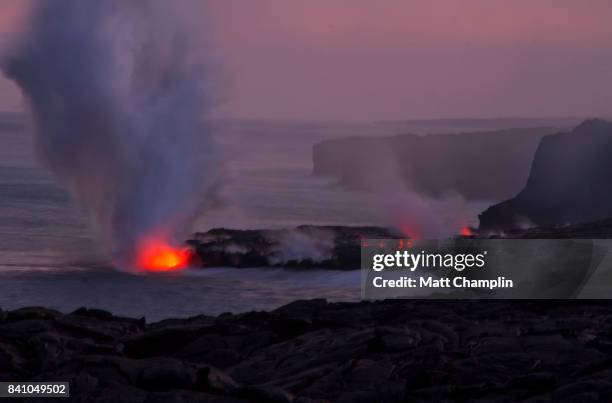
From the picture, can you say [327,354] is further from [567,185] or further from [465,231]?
[567,185]

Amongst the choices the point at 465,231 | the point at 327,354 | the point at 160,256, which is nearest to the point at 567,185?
the point at 465,231

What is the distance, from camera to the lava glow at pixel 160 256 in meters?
57.4

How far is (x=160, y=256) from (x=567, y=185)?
46277 millimetres

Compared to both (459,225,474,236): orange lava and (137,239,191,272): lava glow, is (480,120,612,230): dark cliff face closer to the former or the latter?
(459,225,474,236): orange lava

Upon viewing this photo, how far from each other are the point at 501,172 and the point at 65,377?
167117 mm

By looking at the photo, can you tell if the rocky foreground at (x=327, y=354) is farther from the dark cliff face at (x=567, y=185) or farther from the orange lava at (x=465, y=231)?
the dark cliff face at (x=567, y=185)

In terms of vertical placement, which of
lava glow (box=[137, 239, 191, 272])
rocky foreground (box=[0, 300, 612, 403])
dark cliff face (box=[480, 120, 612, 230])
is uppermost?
dark cliff face (box=[480, 120, 612, 230])

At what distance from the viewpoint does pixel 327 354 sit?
2531cm

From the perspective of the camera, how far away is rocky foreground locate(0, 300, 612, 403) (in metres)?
22.0

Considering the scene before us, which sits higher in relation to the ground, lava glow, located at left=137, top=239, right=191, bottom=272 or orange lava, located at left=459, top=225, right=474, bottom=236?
orange lava, located at left=459, top=225, right=474, bottom=236

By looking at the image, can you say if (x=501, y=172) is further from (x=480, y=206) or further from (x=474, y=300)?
(x=474, y=300)

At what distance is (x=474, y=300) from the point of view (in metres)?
34.4

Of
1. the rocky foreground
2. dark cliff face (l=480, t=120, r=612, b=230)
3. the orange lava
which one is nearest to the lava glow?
the orange lava

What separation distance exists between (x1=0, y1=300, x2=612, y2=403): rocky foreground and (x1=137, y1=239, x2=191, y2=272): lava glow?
82.5 feet
